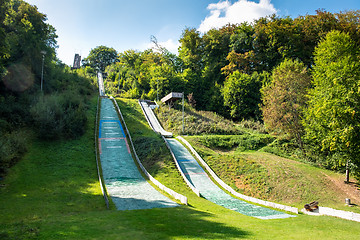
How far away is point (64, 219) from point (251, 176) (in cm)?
1544

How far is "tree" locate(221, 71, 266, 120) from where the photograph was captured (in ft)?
147

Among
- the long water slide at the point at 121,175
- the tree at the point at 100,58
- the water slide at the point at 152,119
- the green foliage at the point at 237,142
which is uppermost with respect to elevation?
the tree at the point at 100,58

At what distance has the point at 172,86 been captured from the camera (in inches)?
2030

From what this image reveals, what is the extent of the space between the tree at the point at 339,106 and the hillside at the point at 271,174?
2174 mm

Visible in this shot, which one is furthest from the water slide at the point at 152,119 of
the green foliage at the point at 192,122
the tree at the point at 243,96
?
the tree at the point at 243,96

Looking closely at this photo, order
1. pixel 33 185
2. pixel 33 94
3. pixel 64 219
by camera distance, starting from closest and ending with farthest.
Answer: pixel 64 219
pixel 33 185
pixel 33 94

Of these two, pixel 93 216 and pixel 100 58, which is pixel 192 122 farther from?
pixel 100 58

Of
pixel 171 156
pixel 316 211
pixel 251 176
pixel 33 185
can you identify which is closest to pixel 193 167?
pixel 171 156

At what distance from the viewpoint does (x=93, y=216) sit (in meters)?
11.3

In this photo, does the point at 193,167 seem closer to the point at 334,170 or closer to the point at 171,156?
the point at 171,156

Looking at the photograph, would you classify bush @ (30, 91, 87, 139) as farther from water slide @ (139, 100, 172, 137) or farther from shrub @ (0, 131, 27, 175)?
water slide @ (139, 100, 172, 137)

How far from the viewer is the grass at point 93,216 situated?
8750 mm

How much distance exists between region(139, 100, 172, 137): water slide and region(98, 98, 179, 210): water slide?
519cm

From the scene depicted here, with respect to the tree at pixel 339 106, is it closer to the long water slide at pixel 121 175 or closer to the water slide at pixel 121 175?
the long water slide at pixel 121 175
